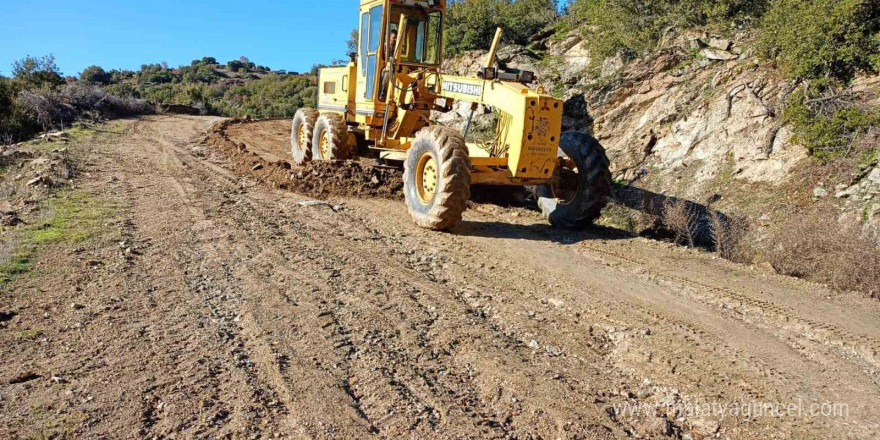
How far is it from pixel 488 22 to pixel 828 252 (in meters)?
14.5

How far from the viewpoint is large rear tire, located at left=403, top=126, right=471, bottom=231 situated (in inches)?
301

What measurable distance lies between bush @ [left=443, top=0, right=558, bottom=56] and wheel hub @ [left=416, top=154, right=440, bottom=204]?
1165cm

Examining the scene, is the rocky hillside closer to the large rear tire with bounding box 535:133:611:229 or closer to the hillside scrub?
the large rear tire with bounding box 535:133:611:229

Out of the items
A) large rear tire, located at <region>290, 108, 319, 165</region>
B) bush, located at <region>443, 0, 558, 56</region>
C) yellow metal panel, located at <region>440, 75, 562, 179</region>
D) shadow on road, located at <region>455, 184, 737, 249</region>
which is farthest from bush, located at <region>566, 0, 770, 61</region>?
large rear tire, located at <region>290, 108, 319, 165</region>

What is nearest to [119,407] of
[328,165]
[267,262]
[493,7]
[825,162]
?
[267,262]

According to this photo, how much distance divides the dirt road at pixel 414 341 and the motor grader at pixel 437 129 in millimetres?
911

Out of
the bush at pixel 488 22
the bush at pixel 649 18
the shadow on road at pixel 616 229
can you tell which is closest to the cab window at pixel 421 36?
the shadow on road at pixel 616 229

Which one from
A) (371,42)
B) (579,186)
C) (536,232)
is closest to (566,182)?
(579,186)

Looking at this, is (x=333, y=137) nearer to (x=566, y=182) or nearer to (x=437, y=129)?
(x=437, y=129)

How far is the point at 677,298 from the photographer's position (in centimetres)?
582

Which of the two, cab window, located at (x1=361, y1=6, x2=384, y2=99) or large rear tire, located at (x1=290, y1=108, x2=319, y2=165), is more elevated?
cab window, located at (x1=361, y1=6, x2=384, y2=99)

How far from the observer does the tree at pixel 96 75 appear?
1883 inches

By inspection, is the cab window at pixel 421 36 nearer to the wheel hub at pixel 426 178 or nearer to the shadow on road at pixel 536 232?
the wheel hub at pixel 426 178

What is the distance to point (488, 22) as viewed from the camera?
19.3 meters
